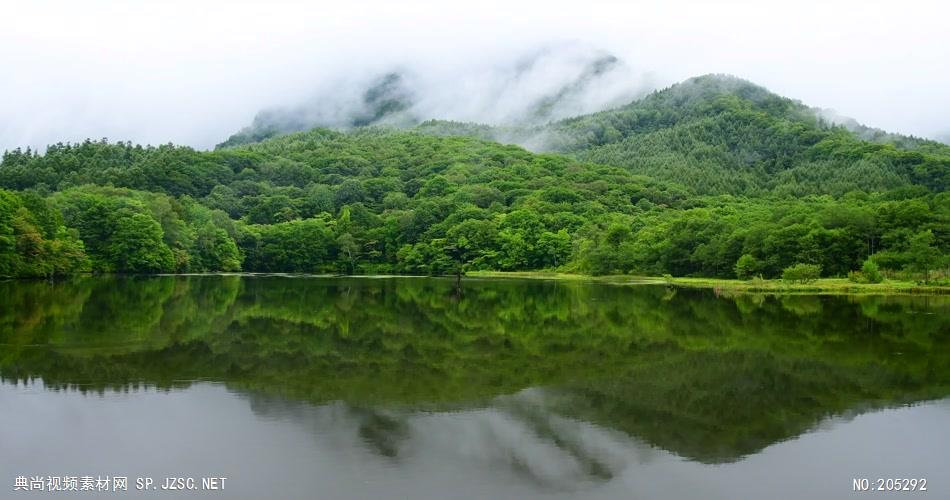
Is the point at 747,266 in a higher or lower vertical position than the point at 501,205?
lower

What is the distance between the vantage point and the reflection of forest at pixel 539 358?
15.2 metres

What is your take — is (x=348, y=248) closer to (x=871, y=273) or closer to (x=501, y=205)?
(x=501, y=205)

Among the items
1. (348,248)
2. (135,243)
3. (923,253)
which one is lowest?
(923,253)

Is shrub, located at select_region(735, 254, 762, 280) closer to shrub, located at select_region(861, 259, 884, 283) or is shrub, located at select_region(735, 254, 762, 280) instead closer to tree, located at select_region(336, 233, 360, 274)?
shrub, located at select_region(861, 259, 884, 283)

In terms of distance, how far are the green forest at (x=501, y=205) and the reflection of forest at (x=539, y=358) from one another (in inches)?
1245

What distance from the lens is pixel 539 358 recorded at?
21.3 meters

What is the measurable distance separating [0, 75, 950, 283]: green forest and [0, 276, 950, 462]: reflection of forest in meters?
31.6

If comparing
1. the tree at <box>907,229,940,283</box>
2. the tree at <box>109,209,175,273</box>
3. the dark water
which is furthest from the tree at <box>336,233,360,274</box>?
the dark water

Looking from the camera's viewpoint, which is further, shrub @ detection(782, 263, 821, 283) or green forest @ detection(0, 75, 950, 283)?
green forest @ detection(0, 75, 950, 283)

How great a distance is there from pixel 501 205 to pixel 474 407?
112 m

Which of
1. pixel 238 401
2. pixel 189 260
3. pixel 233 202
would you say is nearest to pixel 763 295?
pixel 238 401

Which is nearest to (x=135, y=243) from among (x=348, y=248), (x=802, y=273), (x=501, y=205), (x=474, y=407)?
(x=348, y=248)

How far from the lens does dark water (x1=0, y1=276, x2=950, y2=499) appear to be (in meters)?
11.1

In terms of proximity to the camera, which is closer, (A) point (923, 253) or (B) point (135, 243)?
(A) point (923, 253)
